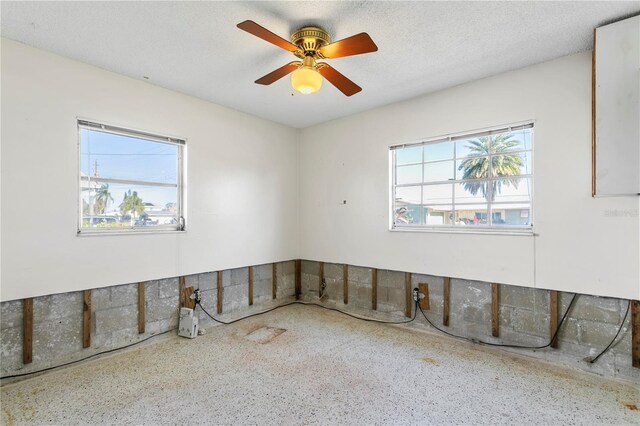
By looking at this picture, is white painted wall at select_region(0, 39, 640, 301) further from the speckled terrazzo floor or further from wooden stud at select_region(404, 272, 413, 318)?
the speckled terrazzo floor

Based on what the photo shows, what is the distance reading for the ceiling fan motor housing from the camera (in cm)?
231

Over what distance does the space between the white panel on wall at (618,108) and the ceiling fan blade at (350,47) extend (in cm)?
190

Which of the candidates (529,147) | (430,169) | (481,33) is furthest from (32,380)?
(529,147)

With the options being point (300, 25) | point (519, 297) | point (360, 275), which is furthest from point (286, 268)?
point (300, 25)

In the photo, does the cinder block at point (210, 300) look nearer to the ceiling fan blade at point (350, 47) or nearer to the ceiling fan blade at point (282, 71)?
the ceiling fan blade at point (282, 71)

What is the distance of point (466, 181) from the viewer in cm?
345

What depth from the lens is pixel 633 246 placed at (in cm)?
249

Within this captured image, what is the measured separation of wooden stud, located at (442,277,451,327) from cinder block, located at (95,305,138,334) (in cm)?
340

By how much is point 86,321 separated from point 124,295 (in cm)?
37

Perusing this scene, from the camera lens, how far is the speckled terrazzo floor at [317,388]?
2.10 m

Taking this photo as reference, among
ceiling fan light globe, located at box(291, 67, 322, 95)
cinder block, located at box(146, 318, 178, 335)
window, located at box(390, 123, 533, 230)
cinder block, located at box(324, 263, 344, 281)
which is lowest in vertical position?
cinder block, located at box(146, 318, 178, 335)

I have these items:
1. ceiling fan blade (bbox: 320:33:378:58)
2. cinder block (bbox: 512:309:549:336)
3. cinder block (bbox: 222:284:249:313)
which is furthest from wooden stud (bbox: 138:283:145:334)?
cinder block (bbox: 512:309:549:336)

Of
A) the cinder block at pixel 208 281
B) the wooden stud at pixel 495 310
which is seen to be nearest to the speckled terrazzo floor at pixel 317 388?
the wooden stud at pixel 495 310

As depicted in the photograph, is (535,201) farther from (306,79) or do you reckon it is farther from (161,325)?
(161,325)
